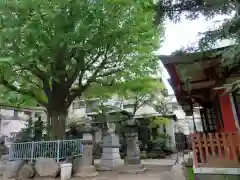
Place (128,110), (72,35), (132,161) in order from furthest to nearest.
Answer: (128,110), (132,161), (72,35)

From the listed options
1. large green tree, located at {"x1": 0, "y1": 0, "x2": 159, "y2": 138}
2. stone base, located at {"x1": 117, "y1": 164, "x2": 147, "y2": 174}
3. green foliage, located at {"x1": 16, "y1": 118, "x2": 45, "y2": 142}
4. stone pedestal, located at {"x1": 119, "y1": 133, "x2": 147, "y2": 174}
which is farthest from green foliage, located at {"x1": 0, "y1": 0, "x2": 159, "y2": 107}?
stone base, located at {"x1": 117, "y1": 164, "x2": 147, "y2": 174}

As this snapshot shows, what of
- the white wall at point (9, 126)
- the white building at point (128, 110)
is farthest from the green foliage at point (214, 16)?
the white wall at point (9, 126)

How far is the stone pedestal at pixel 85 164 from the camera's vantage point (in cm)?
856

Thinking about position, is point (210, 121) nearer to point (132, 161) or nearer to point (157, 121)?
point (132, 161)

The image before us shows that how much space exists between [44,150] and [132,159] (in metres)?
4.27

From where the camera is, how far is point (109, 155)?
408 inches

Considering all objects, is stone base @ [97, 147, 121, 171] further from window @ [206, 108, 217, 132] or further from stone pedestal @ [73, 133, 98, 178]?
window @ [206, 108, 217, 132]

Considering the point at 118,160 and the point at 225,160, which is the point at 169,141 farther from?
the point at 225,160

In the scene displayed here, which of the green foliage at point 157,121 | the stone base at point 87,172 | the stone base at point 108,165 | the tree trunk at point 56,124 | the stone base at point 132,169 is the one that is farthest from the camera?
the green foliage at point 157,121

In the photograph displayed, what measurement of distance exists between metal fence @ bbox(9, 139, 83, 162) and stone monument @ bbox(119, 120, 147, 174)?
111 inches

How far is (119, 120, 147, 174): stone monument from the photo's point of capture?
9.01 m

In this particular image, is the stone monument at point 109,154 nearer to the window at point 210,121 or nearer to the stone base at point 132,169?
the stone base at point 132,169

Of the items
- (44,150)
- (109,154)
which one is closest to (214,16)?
(109,154)

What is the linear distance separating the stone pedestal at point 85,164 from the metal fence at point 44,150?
3.17ft
